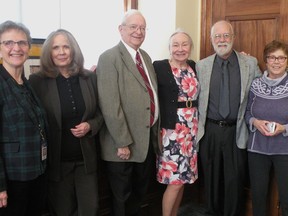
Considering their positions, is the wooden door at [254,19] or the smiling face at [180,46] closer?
the smiling face at [180,46]

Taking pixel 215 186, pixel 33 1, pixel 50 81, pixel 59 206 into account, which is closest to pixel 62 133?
pixel 50 81

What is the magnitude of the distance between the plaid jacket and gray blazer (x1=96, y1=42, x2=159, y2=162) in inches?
20.6

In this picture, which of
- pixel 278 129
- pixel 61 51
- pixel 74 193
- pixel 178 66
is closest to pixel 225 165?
pixel 278 129

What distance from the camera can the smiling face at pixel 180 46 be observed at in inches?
91.5

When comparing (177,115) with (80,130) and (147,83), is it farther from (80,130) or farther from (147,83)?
(80,130)

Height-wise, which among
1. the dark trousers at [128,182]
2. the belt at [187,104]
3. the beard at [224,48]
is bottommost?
the dark trousers at [128,182]

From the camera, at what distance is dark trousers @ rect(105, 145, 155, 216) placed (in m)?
2.16

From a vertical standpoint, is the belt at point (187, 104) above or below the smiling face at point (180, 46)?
below

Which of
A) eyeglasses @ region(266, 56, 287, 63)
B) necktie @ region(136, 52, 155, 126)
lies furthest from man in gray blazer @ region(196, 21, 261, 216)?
necktie @ region(136, 52, 155, 126)

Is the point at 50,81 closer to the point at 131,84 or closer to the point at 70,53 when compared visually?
the point at 70,53

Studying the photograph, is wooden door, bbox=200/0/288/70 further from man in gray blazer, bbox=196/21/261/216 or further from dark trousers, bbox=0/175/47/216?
dark trousers, bbox=0/175/47/216

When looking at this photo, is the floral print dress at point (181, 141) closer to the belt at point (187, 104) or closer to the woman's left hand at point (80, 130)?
the belt at point (187, 104)

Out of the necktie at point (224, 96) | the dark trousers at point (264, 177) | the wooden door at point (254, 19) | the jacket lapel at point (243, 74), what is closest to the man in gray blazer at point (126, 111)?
the necktie at point (224, 96)

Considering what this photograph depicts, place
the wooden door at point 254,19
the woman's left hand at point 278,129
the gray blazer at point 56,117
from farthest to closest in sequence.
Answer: the wooden door at point 254,19 < the woman's left hand at point 278,129 < the gray blazer at point 56,117
